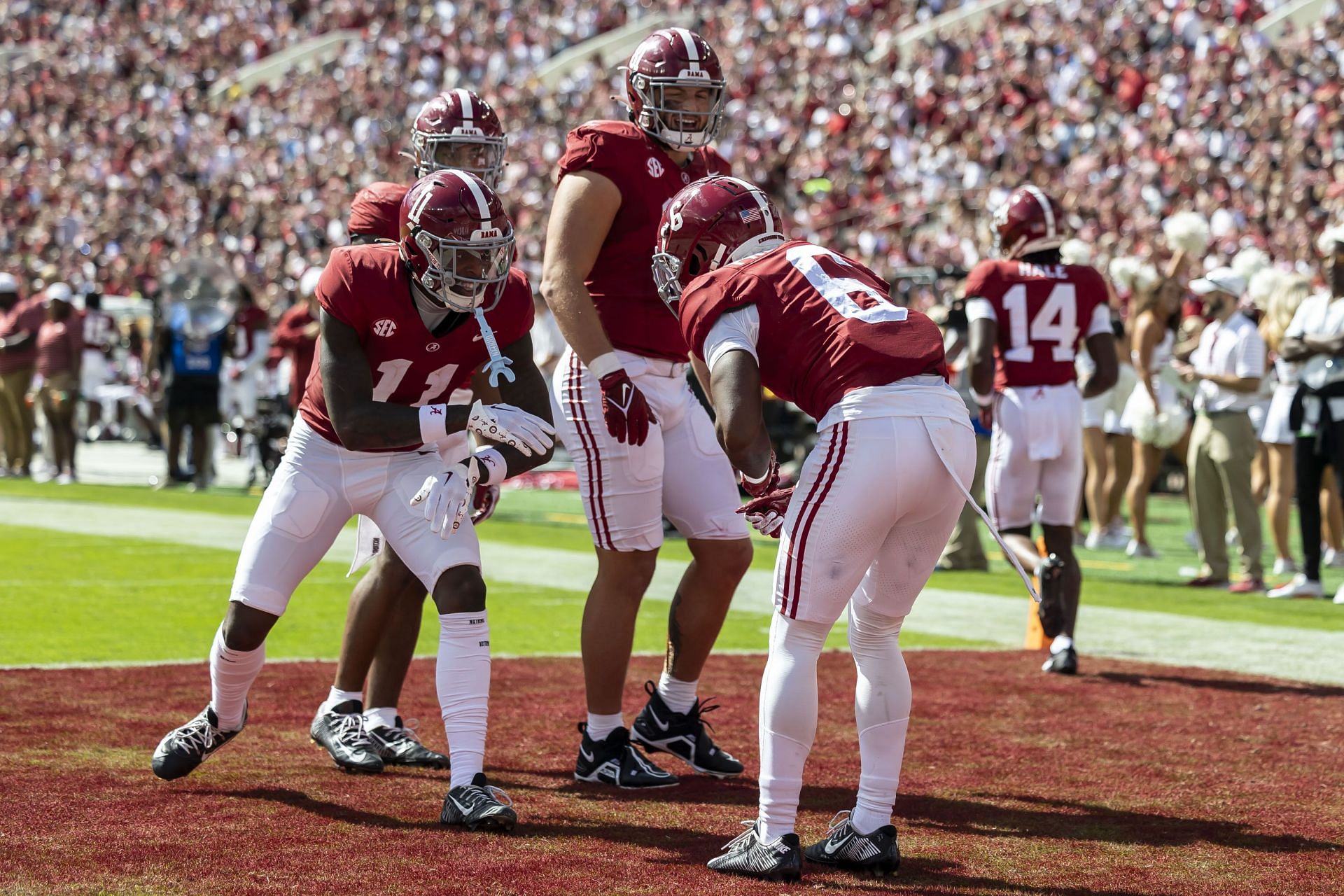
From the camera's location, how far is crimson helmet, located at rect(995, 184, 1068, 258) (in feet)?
25.4

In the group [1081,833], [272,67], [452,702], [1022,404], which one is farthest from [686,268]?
[272,67]

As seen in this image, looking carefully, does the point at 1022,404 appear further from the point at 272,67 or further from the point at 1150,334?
the point at 272,67

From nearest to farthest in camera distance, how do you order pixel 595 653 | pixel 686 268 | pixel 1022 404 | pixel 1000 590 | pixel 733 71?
1. pixel 686 268
2. pixel 595 653
3. pixel 1022 404
4. pixel 1000 590
5. pixel 733 71

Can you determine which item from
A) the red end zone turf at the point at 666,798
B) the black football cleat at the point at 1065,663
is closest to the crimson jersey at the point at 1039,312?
the black football cleat at the point at 1065,663

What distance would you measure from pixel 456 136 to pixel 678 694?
1.96 metres

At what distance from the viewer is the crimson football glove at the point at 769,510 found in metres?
4.28

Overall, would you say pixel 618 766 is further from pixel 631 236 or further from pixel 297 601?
pixel 297 601

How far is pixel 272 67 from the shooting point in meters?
39.5

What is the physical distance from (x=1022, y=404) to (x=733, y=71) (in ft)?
75.7

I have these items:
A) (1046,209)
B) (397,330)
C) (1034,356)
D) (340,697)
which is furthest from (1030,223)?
(340,697)

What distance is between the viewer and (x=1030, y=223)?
7750 millimetres

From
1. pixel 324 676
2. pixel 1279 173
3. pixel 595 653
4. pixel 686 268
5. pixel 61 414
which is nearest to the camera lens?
pixel 686 268

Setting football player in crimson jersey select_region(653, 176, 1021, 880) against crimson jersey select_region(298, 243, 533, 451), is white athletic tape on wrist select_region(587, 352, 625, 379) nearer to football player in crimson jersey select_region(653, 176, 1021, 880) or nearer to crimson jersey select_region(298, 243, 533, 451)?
crimson jersey select_region(298, 243, 533, 451)

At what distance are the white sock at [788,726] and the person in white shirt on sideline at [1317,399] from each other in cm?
661
